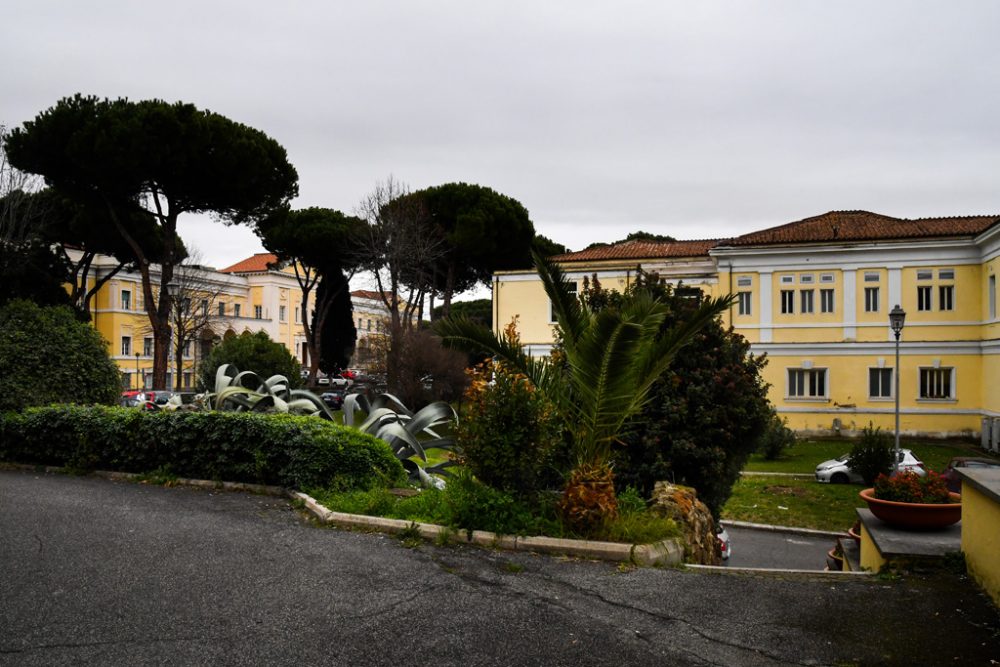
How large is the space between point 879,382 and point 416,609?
3529 cm

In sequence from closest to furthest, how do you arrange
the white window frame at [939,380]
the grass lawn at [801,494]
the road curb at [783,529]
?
the road curb at [783,529], the grass lawn at [801,494], the white window frame at [939,380]

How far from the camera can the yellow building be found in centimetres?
3541

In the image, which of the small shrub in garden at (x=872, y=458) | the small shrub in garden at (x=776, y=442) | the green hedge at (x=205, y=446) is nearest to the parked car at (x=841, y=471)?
the small shrub in garden at (x=872, y=458)

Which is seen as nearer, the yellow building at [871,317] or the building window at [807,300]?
the yellow building at [871,317]

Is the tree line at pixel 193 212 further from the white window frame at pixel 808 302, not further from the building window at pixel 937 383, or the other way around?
the building window at pixel 937 383

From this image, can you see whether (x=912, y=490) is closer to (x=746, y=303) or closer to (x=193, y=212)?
(x=746, y=303)

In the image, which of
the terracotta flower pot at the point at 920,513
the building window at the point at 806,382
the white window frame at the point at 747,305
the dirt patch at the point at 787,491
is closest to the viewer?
the terracotta flower pot at the point at 920,513

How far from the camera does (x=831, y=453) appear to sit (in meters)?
32.2

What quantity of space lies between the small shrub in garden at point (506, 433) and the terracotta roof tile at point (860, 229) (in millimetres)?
31092

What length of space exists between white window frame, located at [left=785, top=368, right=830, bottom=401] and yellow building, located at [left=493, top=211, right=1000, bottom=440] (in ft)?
0.15

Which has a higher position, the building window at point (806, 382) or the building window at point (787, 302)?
the building window at point (787, 302)


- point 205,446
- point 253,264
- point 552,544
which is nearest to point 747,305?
point 205,446

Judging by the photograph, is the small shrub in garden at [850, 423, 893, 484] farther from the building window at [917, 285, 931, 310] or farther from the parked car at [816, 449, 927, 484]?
the building window at [917, 285, 931, 310]

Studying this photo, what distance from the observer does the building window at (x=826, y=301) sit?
1464 inches
